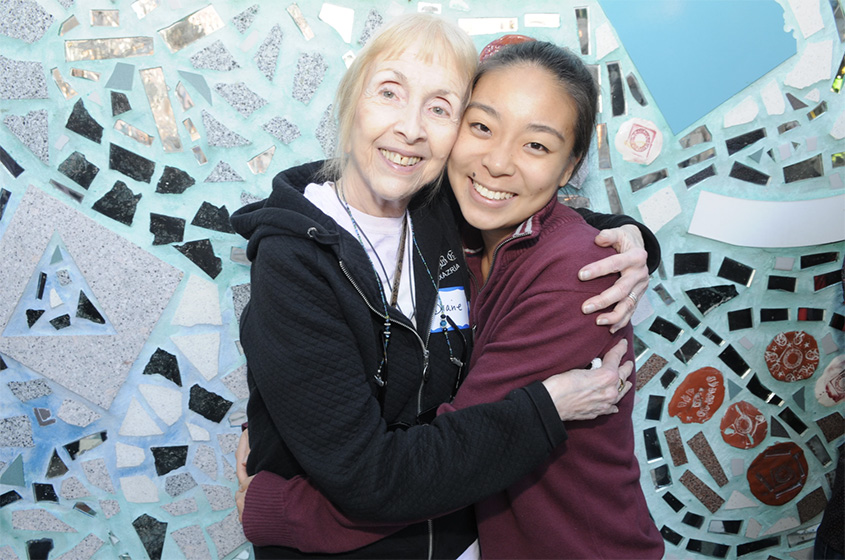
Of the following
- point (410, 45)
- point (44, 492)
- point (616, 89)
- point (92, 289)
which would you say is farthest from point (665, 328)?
point (44, 492)

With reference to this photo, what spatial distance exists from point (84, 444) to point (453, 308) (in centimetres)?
163

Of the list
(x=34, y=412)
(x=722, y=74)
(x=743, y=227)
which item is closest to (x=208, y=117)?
(x=34, y=412)

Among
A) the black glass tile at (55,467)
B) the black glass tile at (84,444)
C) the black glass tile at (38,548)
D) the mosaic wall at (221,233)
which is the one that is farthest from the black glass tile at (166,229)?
the black glass tile at (38,548)

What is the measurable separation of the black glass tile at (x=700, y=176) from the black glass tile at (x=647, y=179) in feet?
0.31

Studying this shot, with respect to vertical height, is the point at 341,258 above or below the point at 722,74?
above

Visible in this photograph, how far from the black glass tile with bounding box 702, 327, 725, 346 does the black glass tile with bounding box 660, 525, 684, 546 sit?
878mm

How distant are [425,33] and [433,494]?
50.1 inches

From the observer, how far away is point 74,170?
7.75 feet

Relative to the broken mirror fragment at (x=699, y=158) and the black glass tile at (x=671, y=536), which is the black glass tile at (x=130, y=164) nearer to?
the broken mirror fragment at (x=699, y=158)

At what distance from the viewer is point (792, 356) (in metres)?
2.81

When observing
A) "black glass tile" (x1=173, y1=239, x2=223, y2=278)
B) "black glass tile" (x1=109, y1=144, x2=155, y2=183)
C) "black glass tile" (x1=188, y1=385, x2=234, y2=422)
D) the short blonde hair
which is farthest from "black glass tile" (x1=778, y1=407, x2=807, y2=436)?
"black glass tile" (x1=109, y1=144, x2=155, y2=183)

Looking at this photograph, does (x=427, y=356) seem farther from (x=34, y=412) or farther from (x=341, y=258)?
(x=34, y=412)

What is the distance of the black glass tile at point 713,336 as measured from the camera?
275cm

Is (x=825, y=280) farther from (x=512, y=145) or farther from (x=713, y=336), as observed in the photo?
(x=512, y=145)
